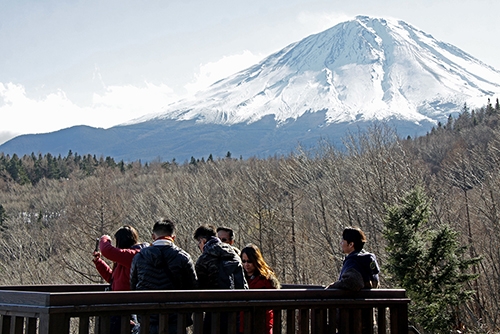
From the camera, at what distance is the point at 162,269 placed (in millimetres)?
5766

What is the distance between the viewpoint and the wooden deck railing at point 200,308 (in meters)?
4.44

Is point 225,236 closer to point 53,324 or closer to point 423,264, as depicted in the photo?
point 53,324

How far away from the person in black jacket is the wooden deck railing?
21.2 inches

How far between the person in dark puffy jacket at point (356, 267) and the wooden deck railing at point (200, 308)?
0.09 meters

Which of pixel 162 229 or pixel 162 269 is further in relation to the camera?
pixel 162 229

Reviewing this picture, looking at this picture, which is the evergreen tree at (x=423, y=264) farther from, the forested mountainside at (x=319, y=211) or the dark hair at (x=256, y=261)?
the dark hair at (x=256, y=261)

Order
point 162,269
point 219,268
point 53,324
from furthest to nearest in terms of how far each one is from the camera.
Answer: point 219,268 < point 162,269 < point 53,324

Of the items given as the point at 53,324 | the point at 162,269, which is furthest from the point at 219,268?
the point at 53,324

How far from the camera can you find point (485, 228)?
103 feet

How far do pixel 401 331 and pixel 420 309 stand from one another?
41.4 feet

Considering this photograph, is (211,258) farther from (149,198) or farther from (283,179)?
(149,198)

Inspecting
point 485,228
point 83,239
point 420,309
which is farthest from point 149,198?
point 420,309

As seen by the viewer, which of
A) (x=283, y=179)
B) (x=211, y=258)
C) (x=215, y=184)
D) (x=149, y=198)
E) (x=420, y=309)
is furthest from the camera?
(x=149, y=198)

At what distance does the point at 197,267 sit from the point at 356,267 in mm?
1425
